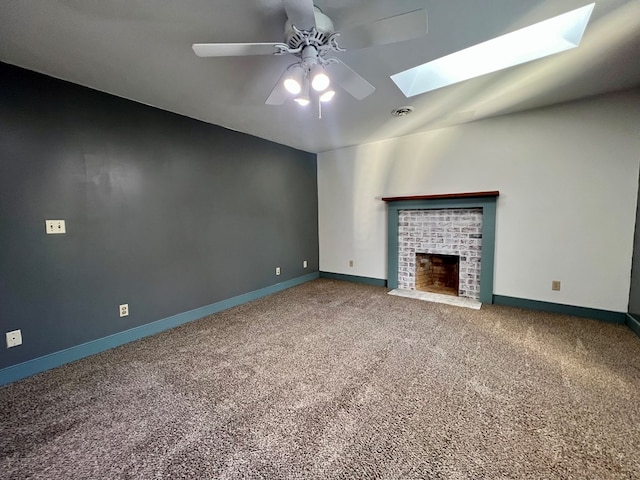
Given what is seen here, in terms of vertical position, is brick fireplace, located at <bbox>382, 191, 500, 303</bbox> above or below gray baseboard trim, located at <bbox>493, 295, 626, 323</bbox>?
above

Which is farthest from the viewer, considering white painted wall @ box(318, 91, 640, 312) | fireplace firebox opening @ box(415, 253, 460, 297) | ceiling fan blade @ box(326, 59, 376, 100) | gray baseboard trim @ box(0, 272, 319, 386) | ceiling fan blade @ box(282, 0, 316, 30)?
fireplace firebox opening @ box(415, 253, 460, 297)

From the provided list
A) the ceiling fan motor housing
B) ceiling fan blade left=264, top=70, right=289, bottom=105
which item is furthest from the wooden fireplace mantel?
the ceiling fan motor housing

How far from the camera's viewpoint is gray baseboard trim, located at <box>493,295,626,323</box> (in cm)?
275

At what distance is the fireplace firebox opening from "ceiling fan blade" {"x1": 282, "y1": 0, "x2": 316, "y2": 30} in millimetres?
3337

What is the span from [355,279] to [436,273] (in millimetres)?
1302

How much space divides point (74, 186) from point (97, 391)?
5.50 ft

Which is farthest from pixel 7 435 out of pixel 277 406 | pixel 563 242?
pixel 563 242

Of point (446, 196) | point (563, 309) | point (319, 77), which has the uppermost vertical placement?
point (319, 77)

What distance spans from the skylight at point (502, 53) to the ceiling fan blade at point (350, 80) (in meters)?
0.51

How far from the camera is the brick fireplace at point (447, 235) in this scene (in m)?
3.35

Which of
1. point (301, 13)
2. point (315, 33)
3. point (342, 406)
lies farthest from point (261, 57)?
point (342, 406)

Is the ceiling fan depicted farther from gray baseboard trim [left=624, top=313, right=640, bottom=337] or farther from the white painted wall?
gray baseboard trim [left=624, top=313, right=640, bottom=337]

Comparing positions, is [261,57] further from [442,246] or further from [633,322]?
[633,322]

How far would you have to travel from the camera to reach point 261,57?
1.86 meters
